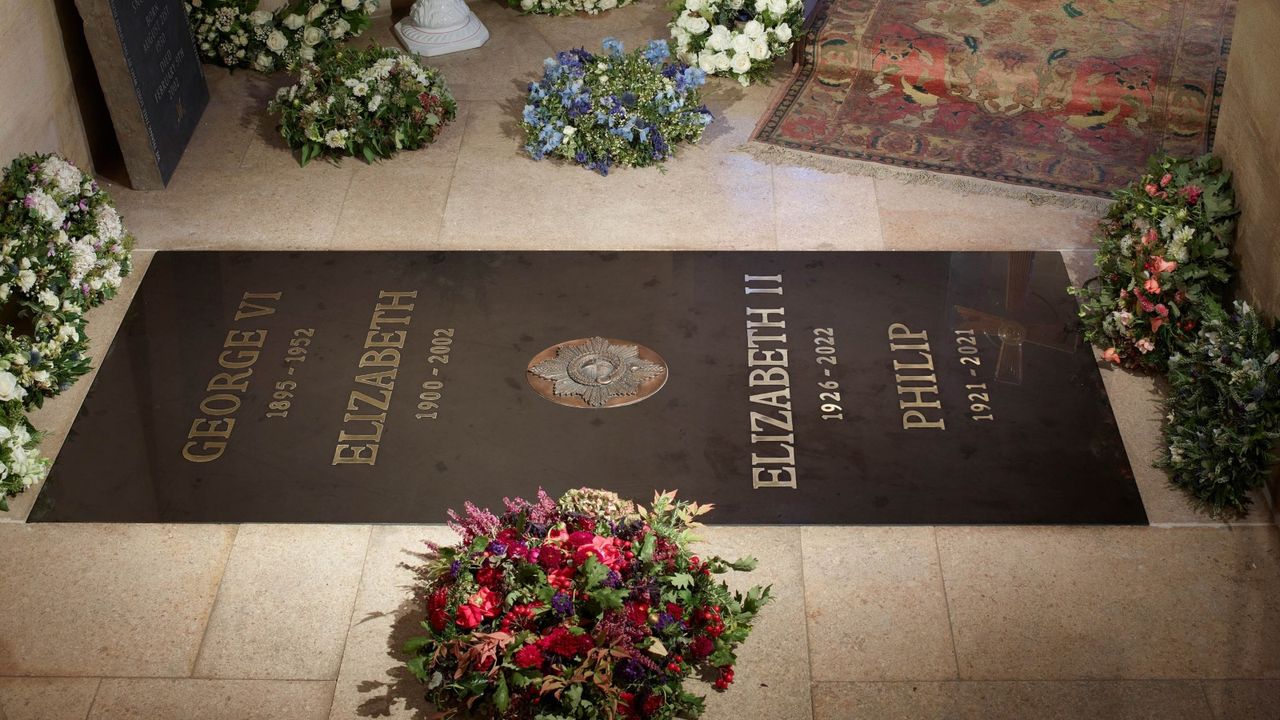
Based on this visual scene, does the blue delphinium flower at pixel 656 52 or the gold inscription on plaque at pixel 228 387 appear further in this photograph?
the blue delphinium flower at pixel 656 52

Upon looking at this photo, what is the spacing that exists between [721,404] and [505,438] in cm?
74

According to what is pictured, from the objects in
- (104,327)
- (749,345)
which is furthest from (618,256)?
(104,327)

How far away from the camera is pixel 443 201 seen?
17.9ft

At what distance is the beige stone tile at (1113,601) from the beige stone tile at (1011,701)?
0.04 m

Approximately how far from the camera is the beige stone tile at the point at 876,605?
3.52m

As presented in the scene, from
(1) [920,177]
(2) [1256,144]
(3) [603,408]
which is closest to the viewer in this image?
(2) [1256,144]

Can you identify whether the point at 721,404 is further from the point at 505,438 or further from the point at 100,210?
the point at 100,210

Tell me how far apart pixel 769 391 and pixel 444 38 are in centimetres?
316

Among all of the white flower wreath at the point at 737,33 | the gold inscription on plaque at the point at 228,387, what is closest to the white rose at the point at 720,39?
the white flower wreath at the point at 737,33

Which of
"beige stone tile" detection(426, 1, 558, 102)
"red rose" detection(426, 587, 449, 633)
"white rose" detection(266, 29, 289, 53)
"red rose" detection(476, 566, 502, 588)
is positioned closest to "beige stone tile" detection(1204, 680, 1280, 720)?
"red rose" detection(476, 566, 502, 588)

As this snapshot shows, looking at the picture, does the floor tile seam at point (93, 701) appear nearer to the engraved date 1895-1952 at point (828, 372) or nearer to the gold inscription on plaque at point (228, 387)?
the gold inscription on plaque at point (228, 387)

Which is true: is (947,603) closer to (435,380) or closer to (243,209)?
(435,380)

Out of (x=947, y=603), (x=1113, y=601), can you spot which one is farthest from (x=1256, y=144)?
(x=947, y=603)

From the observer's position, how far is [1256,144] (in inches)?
167
